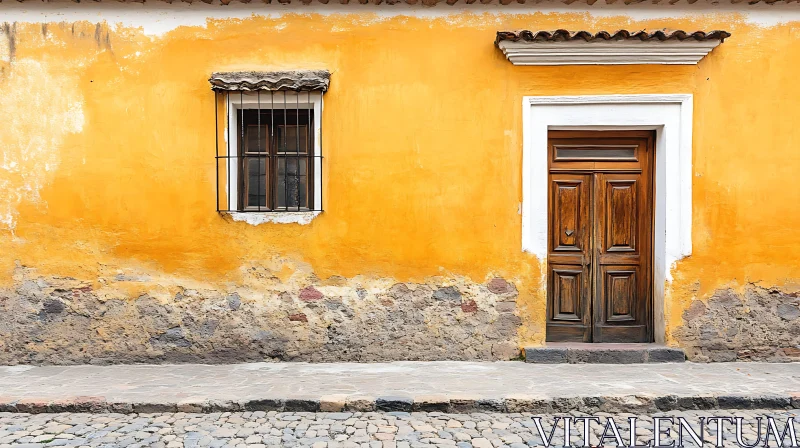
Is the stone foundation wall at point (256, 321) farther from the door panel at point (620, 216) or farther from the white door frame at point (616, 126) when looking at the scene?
the door panel at point (620, 216)

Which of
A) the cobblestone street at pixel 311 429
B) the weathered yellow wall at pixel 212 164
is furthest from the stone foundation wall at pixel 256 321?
the cobblestone street at pixel 311 429

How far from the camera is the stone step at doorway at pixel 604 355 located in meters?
5.60

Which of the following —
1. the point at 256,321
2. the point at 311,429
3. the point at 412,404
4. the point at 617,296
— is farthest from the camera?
the point at 617,296

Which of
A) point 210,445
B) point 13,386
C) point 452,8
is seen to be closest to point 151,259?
point 13,386

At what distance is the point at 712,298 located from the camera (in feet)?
18.7

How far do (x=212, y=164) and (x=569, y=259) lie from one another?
3.88m

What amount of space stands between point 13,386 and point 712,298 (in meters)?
6.64

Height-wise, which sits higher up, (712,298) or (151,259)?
(151,259)

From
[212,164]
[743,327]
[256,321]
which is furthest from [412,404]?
[743,327]

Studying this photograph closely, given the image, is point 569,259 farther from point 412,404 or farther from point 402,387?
point 412,404

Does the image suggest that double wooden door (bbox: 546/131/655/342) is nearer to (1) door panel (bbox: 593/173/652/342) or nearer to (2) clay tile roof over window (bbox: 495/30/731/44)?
(1) door panel (bbox: 593/173/652/342)

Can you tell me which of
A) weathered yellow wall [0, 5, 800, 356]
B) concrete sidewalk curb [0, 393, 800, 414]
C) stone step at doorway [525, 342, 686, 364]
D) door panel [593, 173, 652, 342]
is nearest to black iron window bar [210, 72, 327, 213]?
weathered yellow wall [0, 5, 800, 356]

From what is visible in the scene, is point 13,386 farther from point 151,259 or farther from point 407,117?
point 407,117

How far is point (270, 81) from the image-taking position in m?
5.57
